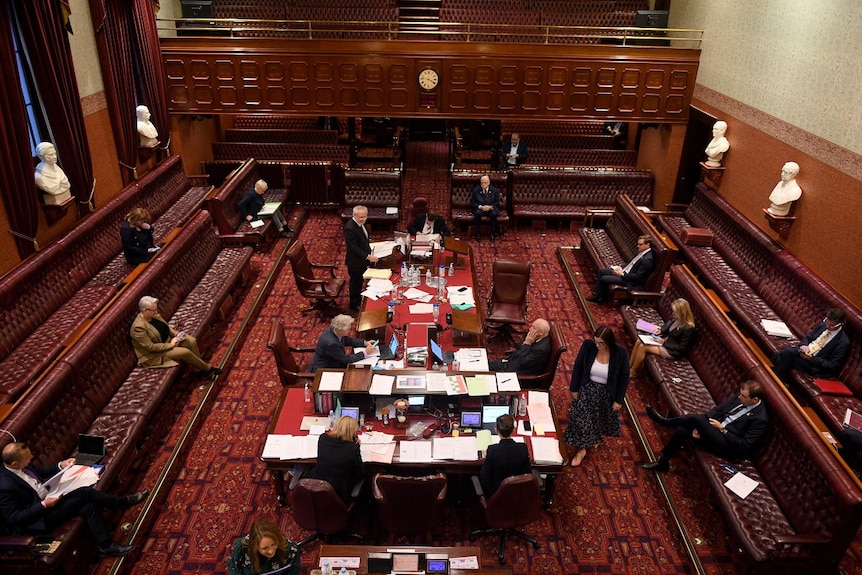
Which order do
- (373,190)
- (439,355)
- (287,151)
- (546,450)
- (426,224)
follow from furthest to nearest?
(287,151) < (373,190) < (426,224) < (439,355) < (546,450)

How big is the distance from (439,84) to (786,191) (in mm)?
6682

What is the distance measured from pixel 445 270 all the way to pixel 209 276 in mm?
3716

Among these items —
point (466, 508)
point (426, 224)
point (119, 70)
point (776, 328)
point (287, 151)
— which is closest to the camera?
point (466, 508)

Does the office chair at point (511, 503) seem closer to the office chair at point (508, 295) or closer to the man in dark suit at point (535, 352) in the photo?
the man in dark suit at point (535, 352)

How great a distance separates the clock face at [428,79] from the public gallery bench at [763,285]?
5396mm

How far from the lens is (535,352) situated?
6.30 m

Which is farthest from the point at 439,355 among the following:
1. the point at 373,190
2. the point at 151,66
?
the point at 151,66

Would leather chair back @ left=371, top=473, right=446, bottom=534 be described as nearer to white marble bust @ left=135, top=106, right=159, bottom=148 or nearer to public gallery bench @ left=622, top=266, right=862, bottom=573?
public gallery bench @ left=622, top=266, right=862, bottom=573

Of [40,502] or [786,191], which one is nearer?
[40,502]

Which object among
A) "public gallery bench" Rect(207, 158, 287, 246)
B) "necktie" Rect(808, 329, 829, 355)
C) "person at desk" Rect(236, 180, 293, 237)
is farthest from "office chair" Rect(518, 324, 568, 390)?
"person at desk" Rect(236, 180, 293, 237)

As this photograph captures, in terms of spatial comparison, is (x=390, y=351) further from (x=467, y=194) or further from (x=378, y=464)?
(x=467, y=194)

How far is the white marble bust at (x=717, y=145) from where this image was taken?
1047 cm

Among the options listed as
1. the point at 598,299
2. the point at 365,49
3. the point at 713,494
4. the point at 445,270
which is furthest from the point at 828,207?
the point at 365,49

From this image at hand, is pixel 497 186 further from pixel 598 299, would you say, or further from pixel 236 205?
pixel 236 205
